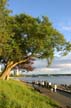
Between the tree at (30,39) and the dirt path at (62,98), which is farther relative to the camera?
the tree at (30,39)

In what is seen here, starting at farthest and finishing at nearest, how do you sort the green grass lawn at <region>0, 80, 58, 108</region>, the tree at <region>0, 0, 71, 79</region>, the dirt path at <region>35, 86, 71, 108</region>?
Result: the tree at <region>0, 0, 71, 79</region> → the dirt path at <region>35, 86, 71, 108</region> → the green grass lawn at <region>0, 80, 58, 108</region>

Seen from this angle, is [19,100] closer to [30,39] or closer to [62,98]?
[62,98]

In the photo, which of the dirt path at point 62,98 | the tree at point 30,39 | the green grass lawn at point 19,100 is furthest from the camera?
the tree at point 30,39

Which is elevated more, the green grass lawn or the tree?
the tree

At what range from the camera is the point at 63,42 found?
5875 cm

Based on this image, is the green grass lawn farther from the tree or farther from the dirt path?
the tree

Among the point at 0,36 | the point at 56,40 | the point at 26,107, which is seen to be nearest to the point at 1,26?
the point at 0,36

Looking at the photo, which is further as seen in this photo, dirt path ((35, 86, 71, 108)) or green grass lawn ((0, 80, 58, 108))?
dirt path ((35, 86, 71, 108))

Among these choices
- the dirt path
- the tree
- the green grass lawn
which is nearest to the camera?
the green grass lawn

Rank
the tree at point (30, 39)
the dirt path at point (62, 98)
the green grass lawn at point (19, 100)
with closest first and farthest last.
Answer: the green grass lawn at point (19, 100), the dirt path at point (62, 98), the tree at point (30, 39)

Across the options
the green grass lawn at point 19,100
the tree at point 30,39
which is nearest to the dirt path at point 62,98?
the green grass lawn at point 19,100

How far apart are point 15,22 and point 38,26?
4082mm

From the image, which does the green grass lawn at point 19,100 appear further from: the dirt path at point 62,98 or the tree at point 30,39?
the tree at point 30,39

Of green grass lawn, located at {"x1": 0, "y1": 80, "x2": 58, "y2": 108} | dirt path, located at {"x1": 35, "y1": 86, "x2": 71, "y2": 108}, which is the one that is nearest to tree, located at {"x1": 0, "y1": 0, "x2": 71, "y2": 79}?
dirt path, located at {"x1": 35, "y1": 86, "x2": 71, "y2": 108}
